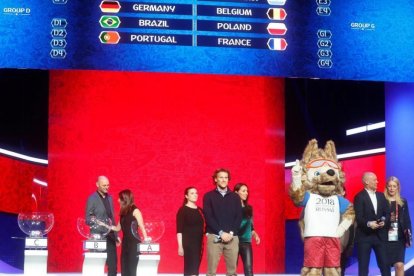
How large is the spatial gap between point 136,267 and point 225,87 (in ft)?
10.8

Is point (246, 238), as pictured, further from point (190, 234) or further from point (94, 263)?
point (94, 263)

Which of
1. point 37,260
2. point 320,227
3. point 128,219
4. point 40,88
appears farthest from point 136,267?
point 40,88

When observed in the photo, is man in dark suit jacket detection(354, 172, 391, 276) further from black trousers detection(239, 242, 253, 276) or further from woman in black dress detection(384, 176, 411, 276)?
black trousers detection(239, 242, 253, 276)

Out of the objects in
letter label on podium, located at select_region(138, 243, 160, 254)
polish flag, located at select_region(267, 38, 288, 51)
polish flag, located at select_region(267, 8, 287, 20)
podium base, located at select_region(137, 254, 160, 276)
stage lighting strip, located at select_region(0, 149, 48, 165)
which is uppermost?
polish flag, located at select_region(267, 8, 287, 20)

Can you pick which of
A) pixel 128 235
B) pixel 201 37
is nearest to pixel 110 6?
pixel 201 37

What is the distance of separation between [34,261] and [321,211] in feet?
9.62

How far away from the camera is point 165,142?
11.0 metres

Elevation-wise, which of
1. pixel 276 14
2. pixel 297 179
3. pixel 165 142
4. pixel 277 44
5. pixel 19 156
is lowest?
pixel 297 179

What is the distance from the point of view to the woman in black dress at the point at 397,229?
875 cm

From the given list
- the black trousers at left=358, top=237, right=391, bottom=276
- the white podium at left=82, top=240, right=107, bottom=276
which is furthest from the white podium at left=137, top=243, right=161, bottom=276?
the black trousers at left=358, top=237, right=391, bottom=276

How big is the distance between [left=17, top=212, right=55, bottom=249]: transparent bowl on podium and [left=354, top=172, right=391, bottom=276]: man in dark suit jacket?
3201 millimetres

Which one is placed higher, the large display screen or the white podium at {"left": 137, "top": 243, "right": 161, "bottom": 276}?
the large display screen

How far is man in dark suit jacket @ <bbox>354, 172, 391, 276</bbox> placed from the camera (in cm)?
859

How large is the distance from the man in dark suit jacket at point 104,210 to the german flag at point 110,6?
206 cm
